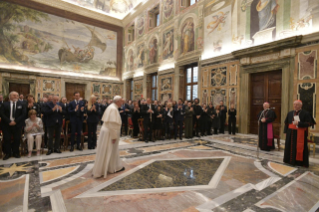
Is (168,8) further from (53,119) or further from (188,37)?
(53,119)

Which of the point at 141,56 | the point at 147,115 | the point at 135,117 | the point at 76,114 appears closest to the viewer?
the point at 76,114

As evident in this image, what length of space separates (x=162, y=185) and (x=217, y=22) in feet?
33.5

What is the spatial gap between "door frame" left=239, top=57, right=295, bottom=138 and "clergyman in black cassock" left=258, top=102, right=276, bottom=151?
228 centimetres

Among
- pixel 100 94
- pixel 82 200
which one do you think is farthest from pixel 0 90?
pixel 82 200

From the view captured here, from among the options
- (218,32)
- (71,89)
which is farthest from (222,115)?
(71,89)

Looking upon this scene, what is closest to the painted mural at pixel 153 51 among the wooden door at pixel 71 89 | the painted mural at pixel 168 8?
the painted mural at pixel 168 8

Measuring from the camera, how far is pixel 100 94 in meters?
17.9

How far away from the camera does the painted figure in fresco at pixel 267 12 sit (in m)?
8.11

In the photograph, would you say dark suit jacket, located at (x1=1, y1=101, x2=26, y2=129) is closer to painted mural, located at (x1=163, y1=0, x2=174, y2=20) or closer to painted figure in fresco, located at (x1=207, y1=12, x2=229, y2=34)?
painted figure in fresco, located at (x1=207, y1=12, x2=229, y2=34)

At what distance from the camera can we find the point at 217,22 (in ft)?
34.1

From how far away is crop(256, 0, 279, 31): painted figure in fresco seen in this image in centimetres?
811

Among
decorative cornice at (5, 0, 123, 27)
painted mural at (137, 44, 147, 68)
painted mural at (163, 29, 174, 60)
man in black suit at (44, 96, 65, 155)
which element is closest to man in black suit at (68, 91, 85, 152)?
man in black suit at (44, 96, 65, 155)

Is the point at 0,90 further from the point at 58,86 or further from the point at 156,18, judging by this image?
the point at 156,18

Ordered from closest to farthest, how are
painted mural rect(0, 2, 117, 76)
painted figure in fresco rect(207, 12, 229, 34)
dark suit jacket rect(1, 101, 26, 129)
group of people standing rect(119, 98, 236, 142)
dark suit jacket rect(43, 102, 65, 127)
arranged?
dark suit jacket rect(1, 101, 26, 129) → dark suit jacket rect(43, 102, 65, 127) → group of people standing rect(119, 98, 236, 142) → painted figure in fresco rect(207, 12, 229, 34) → painted mural rect(0, 2, 117, 76)
